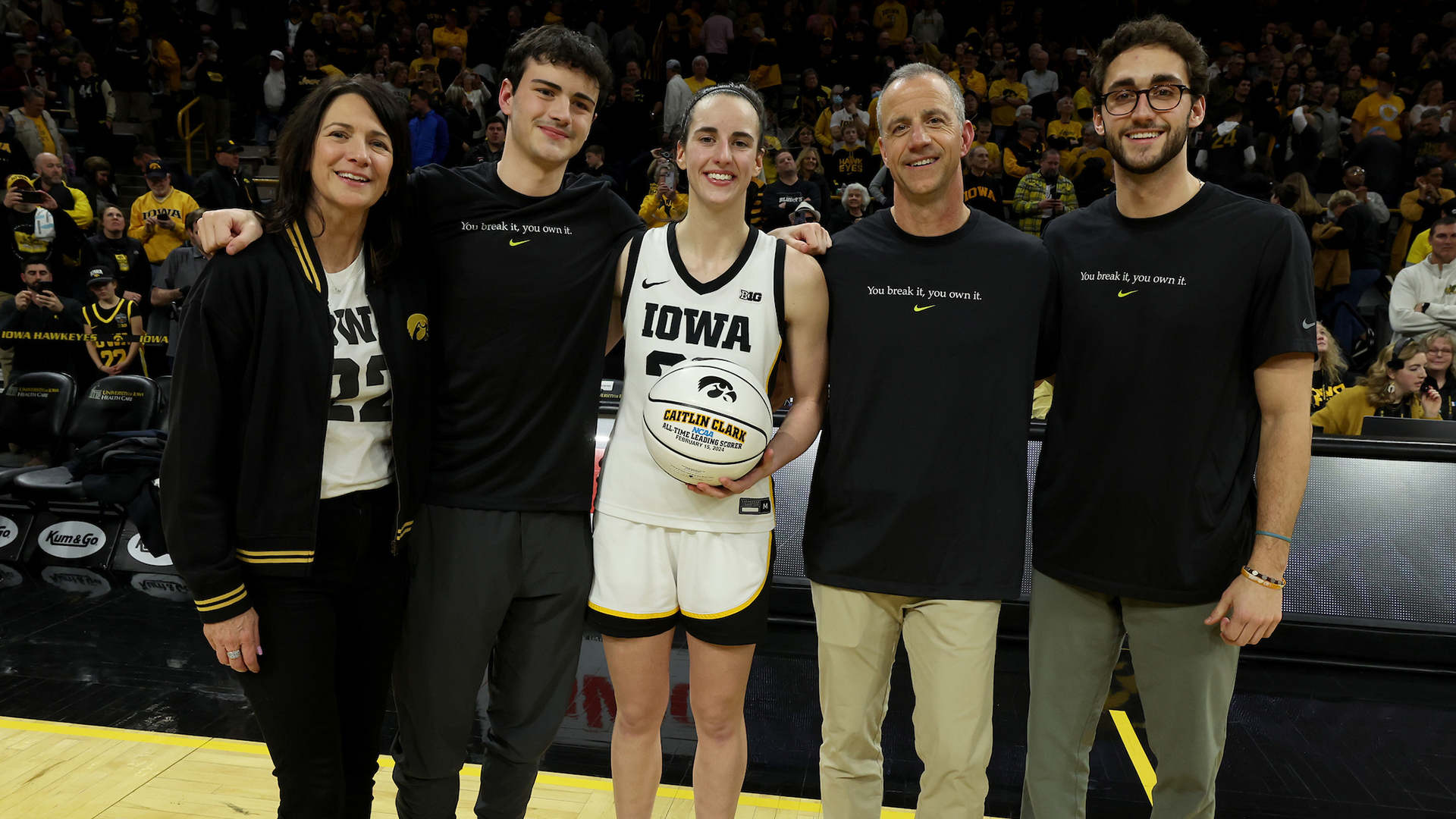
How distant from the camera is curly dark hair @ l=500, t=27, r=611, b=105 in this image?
2420mm

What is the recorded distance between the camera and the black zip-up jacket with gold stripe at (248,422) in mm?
2020

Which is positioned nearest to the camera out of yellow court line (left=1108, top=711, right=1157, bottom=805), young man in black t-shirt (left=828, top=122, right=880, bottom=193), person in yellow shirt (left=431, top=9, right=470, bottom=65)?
yellow court line (left=1108, top=711, right=1157, bottom=805)

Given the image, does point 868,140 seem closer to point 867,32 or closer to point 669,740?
point 867,32

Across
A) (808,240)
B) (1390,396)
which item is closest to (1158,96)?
(808,240)

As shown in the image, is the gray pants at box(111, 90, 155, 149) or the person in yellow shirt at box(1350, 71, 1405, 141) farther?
the gray pants at box(111, 90, 155, 149)

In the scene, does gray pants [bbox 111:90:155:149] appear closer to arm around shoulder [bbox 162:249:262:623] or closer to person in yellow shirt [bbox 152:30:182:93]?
person in yellow shirt [bbox 152:30:182:93]

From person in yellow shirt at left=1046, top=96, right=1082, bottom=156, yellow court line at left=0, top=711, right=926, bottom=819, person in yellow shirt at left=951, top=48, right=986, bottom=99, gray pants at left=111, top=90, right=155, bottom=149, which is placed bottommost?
yellow court line at left=0, top=711, right=926, bottom=819

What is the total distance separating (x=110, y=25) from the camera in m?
13.3

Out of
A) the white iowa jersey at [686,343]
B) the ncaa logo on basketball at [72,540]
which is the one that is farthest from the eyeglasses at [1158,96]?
the ncaa logo on basketball at [72,540]

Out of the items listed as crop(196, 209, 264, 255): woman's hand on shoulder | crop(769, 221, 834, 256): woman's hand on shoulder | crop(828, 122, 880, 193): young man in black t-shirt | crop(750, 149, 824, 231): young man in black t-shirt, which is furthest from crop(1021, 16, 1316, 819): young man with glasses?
crop(828, 122, 880, 193): young man in black t-shirt

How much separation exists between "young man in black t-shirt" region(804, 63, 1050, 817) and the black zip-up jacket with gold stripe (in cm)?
119

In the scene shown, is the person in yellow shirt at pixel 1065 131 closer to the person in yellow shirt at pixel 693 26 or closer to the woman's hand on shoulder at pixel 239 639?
the person in yellow shirt at pixel 693 26

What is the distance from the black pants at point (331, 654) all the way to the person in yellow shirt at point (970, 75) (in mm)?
11965

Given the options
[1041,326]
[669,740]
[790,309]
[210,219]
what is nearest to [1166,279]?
[1041,326]
